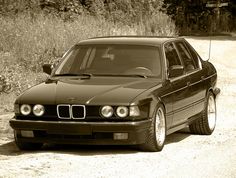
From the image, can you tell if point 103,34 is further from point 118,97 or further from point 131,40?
point 118,97

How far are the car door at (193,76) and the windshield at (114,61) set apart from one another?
80 cm

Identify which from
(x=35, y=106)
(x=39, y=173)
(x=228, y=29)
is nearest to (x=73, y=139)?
(x=35, y=106)

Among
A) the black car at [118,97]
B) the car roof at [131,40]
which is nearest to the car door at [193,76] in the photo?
the black car at [118,97]

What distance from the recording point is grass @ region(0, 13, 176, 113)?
19.0 metres

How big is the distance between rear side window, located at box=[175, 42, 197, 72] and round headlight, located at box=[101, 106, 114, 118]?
2.49 metres

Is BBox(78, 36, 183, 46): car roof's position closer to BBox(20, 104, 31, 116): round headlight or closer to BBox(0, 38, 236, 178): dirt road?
BBox(0, 38, 236, 178): dirt road

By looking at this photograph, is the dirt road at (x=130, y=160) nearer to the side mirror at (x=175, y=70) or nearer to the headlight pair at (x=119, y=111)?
the headlight pair at (x=119, y=111)

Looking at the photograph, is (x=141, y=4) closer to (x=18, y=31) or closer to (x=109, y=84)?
(x=18, y=31)

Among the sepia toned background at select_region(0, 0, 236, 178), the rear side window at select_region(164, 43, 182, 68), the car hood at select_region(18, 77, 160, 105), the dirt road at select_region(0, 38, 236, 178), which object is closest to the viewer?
the dirt road at select_region(0, 38, 236, 178)

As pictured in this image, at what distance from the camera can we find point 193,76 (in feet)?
44.1

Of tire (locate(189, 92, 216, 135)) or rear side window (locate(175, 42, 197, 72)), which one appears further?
tire (locate(189, 92, 216, 135))

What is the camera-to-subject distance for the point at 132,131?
439 inches

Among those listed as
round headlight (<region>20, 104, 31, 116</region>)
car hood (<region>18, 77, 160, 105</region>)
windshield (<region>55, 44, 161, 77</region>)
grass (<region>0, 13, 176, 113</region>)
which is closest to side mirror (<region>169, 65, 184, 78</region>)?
windshield (<region>55, 44, 161, 77</region>)

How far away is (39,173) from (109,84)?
2.22m
